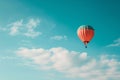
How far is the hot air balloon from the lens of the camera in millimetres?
96312

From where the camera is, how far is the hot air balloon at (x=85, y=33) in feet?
316

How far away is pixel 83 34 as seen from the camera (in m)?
96.2

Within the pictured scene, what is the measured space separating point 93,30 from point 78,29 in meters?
3.30

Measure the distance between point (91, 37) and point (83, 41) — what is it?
197cm

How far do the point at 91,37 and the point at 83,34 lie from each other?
2.24 m

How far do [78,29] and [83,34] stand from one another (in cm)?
177

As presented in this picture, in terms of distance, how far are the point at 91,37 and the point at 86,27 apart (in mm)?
2518

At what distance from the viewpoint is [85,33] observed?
96.1 meters

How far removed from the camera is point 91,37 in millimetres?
97438

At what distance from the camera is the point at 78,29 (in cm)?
9719

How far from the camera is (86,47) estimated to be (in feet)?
308

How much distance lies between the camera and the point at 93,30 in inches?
3856

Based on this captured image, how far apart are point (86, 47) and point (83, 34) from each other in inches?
139
